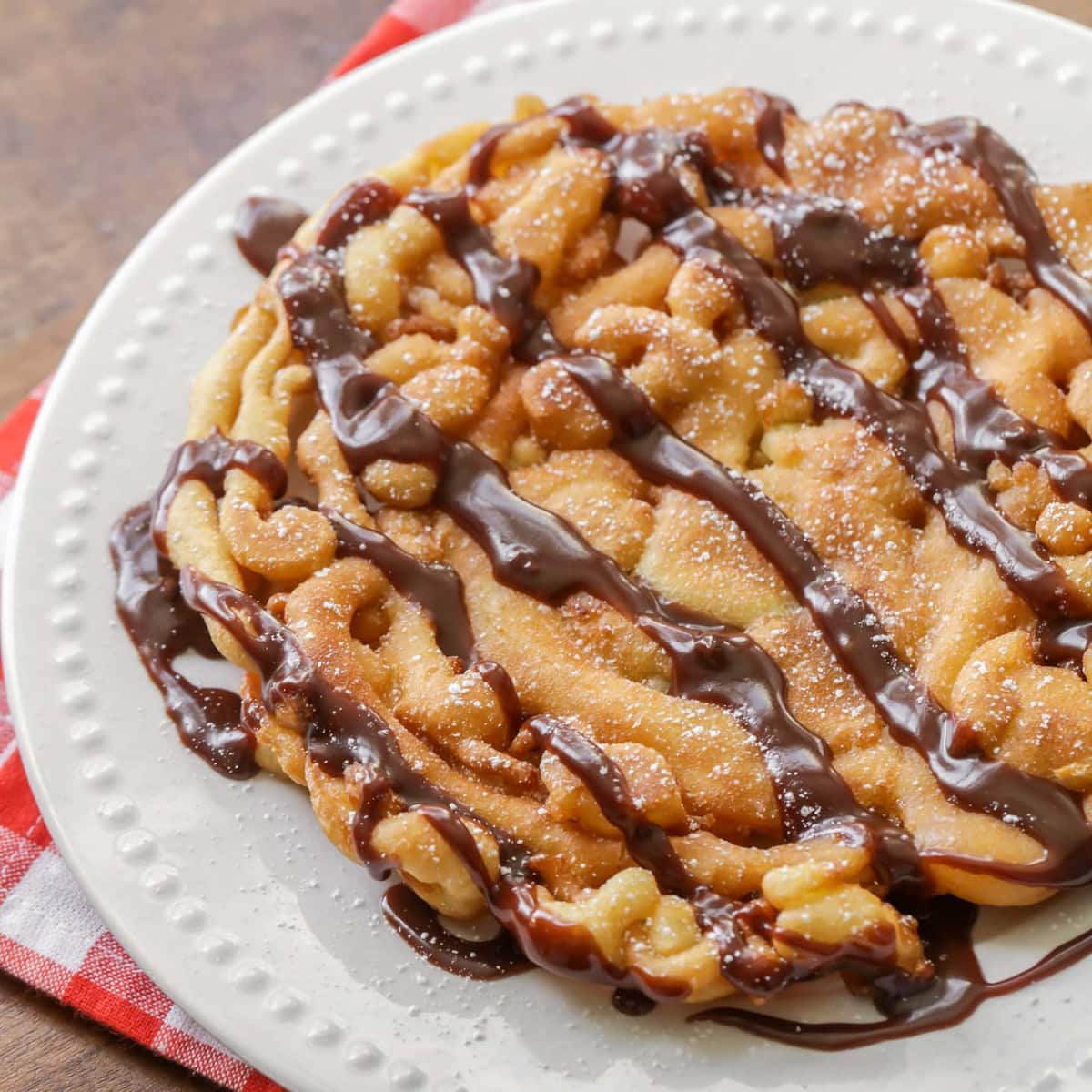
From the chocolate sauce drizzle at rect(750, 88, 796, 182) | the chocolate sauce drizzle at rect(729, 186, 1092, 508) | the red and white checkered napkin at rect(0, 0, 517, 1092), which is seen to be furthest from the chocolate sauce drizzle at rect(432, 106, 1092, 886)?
the red and white checkered napkin at rect(0, 0, 517, 1092)

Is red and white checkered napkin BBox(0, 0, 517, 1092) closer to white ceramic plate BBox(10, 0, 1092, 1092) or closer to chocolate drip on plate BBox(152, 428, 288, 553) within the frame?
white ceramic plate BBox(10, 0, 1092, 1092)

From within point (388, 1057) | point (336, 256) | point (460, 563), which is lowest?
point (388, 1057)

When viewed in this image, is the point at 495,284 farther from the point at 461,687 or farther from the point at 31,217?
the point at 31,217

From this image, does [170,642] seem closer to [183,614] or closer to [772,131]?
[183,614]

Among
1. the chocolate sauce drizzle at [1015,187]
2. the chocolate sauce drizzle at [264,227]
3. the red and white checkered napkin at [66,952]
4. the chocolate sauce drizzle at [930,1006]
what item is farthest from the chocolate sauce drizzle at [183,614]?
the chocolate sauce drizzle at [1015,187]

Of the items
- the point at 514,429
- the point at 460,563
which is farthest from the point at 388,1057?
the point at 514,429

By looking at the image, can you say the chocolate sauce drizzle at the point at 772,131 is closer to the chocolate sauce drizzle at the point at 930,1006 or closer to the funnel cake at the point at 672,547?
the funnel cake at the point at 672,547

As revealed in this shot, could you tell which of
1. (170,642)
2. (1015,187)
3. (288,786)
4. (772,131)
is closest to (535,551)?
(288,786)
